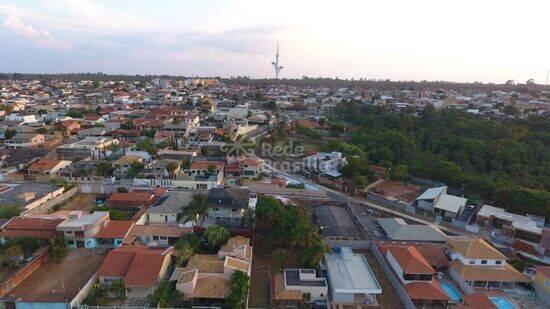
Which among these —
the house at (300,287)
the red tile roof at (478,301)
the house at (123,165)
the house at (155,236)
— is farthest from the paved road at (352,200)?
the house at (123,165)

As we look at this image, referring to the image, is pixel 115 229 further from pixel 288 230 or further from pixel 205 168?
pixel 205 168

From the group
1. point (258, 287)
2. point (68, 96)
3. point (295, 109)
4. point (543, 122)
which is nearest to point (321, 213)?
point (258, 287)

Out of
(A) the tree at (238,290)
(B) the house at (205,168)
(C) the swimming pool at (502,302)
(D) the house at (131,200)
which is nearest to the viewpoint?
(A) the tree at (238,290)

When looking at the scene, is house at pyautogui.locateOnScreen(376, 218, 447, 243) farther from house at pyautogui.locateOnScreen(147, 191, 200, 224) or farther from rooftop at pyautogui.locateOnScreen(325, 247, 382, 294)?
house at pyautogui.locateOnScreen(147, 191, 200, 224)

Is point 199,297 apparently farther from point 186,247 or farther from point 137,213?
point 137,213

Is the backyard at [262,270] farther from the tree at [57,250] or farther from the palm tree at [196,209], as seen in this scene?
the tree at [57,250]

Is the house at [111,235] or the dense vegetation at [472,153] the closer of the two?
the house at [111,235]
